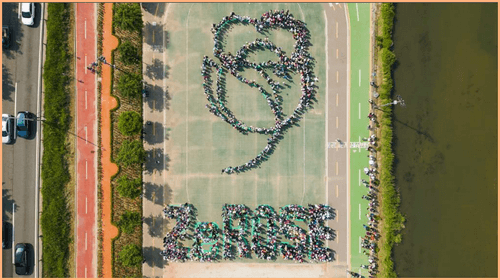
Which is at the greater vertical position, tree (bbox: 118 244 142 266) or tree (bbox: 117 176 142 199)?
tree (bbox: 117 176 142 199)

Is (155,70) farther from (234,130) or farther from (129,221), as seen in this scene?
(129,221)

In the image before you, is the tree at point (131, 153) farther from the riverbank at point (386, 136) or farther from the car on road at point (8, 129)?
the riverbank at point (386, 136)

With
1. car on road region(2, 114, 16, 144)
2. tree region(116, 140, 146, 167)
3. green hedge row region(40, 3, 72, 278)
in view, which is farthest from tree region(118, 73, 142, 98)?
car on road region(2, 114, 16, 144)

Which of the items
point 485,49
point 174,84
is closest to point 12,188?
point 174,84

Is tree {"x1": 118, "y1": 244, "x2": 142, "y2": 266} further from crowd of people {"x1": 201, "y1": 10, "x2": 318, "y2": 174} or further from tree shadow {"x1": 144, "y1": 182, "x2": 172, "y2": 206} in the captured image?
crowd of people {"x1": 201, "y1": 10, "x2": 318, "y2": 174}

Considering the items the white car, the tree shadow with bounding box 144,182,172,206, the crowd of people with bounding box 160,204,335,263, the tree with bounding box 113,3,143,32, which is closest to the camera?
the tree with bounding box 113,3,143,32

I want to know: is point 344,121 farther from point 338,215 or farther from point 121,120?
point 121,120

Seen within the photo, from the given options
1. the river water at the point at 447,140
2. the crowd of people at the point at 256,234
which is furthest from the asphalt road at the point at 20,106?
the river water at the point at 447,140
